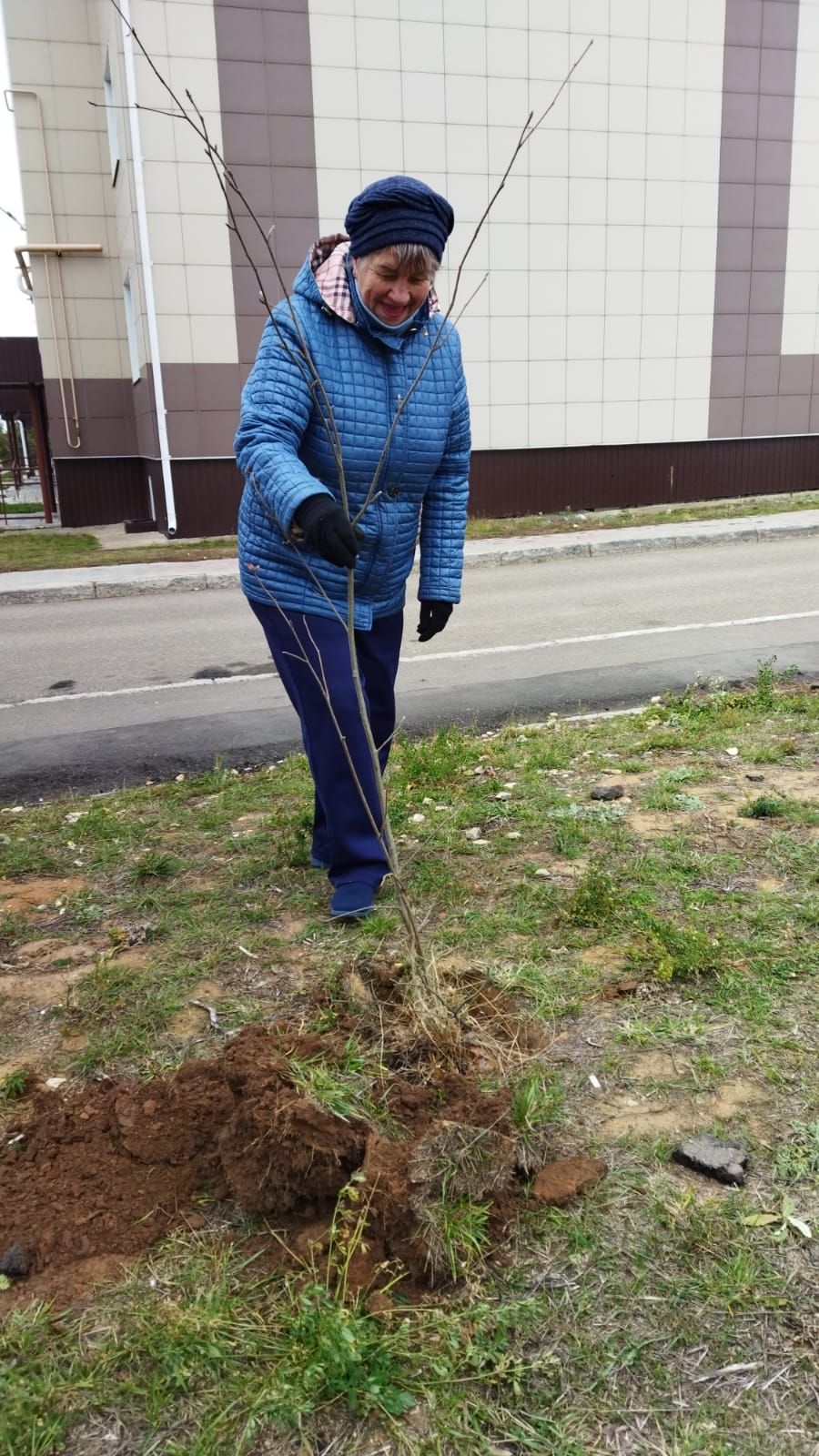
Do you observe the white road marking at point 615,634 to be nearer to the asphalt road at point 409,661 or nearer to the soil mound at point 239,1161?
the asphalt road at point 409,661

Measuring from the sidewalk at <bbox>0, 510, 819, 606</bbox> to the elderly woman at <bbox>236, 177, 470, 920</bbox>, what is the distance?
29.1 ft

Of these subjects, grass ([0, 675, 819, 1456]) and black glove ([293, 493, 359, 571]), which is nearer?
grass ([0, 675, 819, 1456])

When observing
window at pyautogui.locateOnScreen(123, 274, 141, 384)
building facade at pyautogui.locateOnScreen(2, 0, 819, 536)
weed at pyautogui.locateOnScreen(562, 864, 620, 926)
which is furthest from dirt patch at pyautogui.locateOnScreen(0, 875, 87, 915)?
window at pyautogui.locateOnScreen(123, 274, 141, 384)

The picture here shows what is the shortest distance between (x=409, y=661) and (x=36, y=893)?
4.18 meters

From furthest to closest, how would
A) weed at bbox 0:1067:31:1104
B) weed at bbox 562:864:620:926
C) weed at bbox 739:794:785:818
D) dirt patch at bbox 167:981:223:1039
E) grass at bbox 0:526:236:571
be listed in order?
grass at bbox 0:526:236:571 → weed at bbox 739:794:785:818 → weed at bbox 562:864:620:926 → dirt patch at bbox 167:981:223:1039 → weed at bbox 0:1067:31:1104

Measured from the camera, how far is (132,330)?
18.2 m

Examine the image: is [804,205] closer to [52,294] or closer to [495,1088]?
[52,294]

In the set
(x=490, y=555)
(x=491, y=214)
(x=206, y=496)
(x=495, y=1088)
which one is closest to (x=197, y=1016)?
(x=495, y=1088)

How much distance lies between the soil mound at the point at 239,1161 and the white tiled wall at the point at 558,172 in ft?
50.7

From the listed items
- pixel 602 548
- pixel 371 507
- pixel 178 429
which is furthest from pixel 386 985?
pixel 178 429

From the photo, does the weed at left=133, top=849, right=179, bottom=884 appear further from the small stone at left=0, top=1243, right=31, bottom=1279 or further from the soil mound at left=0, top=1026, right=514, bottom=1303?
the small stone at left=0, top=1243, right=31, bottom=1279

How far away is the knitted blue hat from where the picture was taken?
278 cm

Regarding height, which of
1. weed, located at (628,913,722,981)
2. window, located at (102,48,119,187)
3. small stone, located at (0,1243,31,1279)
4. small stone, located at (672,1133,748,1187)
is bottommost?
small stone, located at (0,1243,31,1279)

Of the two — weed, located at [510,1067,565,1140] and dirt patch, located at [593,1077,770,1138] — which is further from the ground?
weed, located at [510,1067,565,1140]
